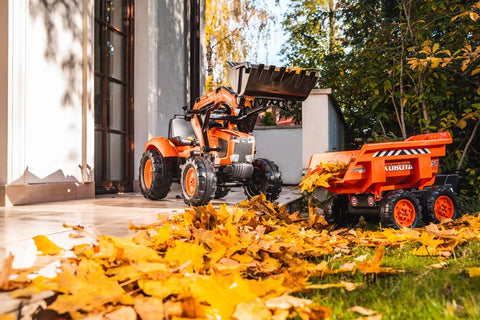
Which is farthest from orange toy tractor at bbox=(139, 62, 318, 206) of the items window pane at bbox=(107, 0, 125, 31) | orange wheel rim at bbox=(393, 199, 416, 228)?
window pane at bbox=(107, 0, 125, 31)

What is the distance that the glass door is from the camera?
22.6 feet

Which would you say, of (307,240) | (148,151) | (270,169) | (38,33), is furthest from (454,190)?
(38,33)

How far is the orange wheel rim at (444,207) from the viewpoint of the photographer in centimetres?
446

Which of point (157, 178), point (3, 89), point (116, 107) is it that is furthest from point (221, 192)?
point (3, 89)

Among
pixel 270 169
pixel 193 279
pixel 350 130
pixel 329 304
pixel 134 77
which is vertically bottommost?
pixel 329 304

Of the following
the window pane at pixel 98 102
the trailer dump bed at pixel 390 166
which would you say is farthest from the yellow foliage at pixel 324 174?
the window pane at pixel 98 102

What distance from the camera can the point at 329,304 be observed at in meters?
1.60

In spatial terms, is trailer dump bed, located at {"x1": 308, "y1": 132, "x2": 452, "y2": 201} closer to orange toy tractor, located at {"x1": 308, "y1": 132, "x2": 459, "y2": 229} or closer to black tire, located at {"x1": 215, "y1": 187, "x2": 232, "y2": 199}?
orange toy tractor, located at {"x1": 308, "y1": 132, "x2": 459, "y2": 229}

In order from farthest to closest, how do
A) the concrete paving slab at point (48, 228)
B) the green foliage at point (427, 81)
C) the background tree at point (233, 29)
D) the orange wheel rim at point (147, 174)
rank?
the background tree at point (233, 29)
the green foliage at point (427, 81)
the orange wheel rim at point (147, 174)
the concrete paving slab at point (48, 228)

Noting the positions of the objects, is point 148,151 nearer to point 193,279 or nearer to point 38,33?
point 38,33

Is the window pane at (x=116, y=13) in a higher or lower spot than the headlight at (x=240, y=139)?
higher

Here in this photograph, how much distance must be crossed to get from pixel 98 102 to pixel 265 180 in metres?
3.05

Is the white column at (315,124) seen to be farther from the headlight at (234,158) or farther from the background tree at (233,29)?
the background tree at (233,29)

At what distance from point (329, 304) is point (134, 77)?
269 inches
